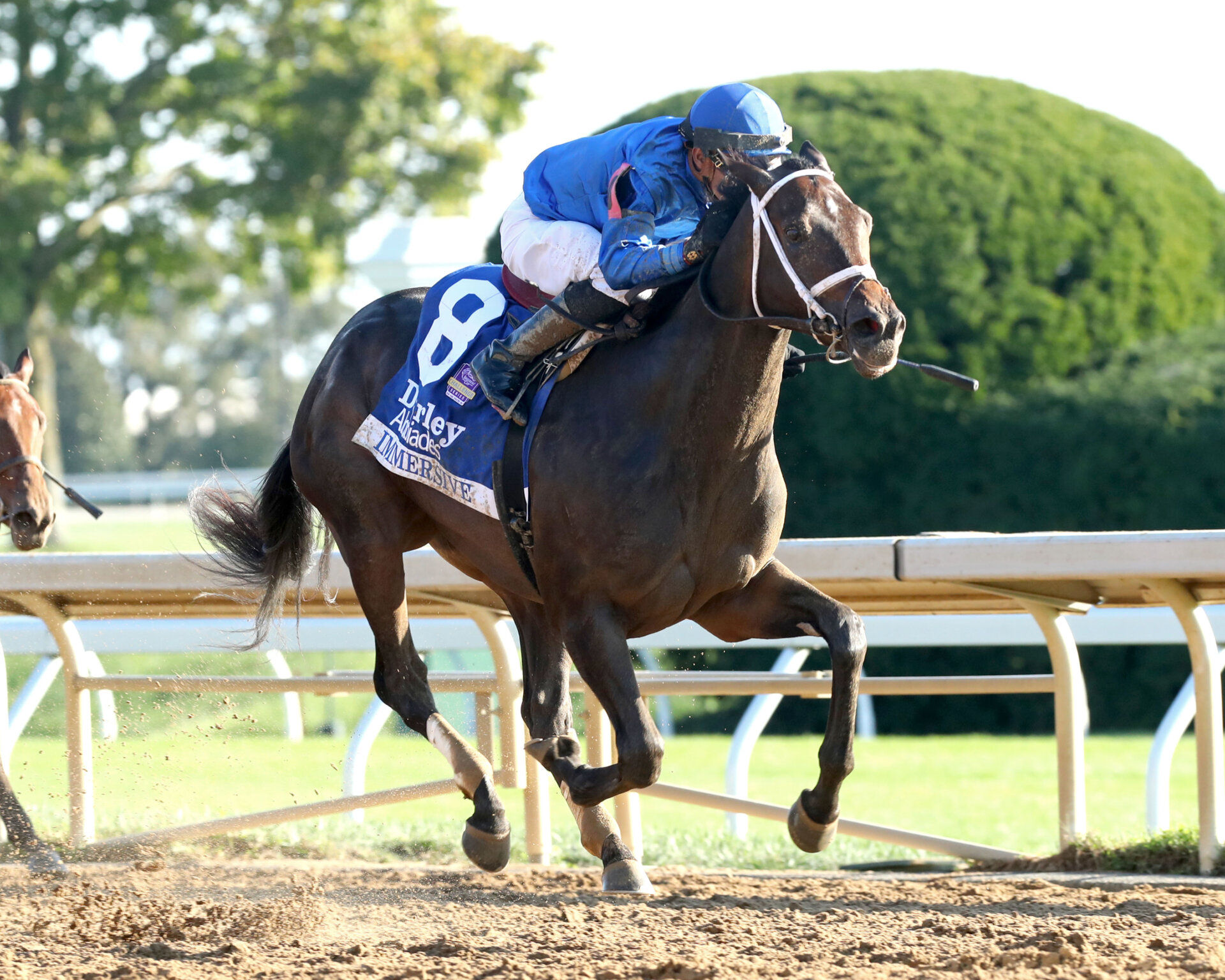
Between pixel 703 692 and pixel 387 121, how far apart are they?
15.4 metres

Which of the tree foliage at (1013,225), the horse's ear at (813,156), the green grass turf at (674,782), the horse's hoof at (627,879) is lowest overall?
the green grass turf at (674,782)

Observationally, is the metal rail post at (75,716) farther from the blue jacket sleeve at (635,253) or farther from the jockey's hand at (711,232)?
the jockey's hand at (711,232)

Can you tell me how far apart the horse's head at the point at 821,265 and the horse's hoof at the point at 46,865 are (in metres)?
2.82

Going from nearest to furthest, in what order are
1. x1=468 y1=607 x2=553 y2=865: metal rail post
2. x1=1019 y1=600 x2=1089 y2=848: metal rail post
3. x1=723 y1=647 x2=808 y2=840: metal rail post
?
x1=1019 y1=600 x2=1089 y2=848: metal rail post → x1=468 y1=607 x2=553 y2=865: metal rail post → x1=723 y1=647 x2=808 y2=840: metal rail post

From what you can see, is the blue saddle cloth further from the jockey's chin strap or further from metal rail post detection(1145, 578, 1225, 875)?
metal rail post detection(1145, 578, 1225, 875)

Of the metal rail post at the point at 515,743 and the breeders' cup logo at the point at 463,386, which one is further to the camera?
the metal rail post at the point at 515,743

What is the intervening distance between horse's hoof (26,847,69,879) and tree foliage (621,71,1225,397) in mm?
5527

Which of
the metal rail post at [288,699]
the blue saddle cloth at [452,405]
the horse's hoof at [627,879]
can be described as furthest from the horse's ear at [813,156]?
the metal rail post at [288,699]

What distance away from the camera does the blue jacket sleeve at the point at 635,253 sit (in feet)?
11.1

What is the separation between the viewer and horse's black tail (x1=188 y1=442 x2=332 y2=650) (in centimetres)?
467

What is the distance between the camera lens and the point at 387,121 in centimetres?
1883

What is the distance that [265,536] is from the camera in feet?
15.5

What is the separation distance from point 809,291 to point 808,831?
4.36 feet

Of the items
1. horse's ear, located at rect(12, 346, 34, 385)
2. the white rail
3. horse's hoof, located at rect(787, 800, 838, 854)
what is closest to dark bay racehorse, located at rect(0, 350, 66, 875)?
horse's ear, located at rect(12, 346, 34, 385)
